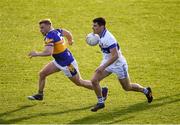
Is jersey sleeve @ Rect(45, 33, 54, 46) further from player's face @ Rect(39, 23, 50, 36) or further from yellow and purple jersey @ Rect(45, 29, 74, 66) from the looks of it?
player's face @ Rect(39, 23, 50, 36)

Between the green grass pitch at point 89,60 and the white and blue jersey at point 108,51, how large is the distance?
3.34 ft

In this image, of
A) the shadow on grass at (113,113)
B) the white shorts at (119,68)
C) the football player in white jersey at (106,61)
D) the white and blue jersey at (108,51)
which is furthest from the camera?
the white shorts at (119,68)

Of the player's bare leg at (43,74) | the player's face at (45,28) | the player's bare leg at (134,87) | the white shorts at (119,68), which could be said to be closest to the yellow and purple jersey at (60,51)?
the player's face at (45,28)

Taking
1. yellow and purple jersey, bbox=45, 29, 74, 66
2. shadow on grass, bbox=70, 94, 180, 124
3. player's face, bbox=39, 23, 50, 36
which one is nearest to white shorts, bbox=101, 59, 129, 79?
shadow on grass, bbox=70, 94, 180, 124

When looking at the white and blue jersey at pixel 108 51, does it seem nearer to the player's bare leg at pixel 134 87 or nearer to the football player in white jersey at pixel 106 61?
the football player in white jersey at pixel 106 61

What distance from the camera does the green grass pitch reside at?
16.4 m

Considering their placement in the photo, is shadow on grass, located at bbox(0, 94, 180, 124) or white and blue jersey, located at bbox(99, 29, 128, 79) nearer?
shadow on grass, located at bbox(0, 94, 180, 124)

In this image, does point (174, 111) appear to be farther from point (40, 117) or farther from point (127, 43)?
point (127, 43)

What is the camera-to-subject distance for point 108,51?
1617 centimetres

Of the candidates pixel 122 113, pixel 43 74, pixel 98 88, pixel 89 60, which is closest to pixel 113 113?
pixel 122 113

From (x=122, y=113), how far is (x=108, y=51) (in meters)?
1.56

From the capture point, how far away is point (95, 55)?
70.0ft

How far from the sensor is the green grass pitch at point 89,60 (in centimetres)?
1644

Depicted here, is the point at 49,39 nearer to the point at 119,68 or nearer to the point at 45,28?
the point at 45,28
